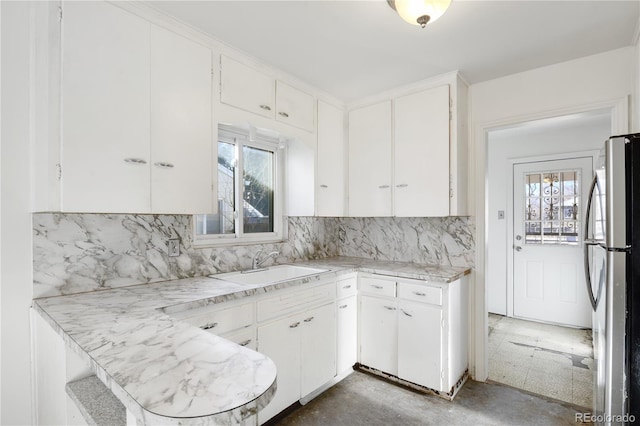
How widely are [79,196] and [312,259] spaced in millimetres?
2127

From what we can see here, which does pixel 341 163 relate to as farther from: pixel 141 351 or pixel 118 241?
pixel 141 351

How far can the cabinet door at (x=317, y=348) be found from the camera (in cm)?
222

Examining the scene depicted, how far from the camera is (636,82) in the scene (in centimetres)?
195

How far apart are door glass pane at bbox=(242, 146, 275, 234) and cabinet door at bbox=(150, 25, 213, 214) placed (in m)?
0.76

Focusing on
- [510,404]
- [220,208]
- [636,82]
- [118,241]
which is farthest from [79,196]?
[636,82]

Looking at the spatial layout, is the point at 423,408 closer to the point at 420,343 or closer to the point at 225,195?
the point at 420,343

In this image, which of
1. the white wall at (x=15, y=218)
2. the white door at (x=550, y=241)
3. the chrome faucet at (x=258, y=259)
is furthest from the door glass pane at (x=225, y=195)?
the white door at (x=550, y=241)

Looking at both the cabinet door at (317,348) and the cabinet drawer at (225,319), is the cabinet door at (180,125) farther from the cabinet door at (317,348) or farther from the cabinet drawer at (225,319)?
the cabinet door at (317,348)

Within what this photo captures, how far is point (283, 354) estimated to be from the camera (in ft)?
6.73

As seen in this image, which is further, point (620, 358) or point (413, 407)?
point (413, 407)

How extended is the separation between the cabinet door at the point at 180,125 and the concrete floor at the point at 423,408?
1572mm

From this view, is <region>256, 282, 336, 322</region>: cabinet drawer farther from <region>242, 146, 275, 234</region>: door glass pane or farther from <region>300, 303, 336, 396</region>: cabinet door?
<region>242, 146, 275, 234</region>: door glass pane

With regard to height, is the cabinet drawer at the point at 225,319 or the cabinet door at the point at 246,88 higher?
the cabinet door at the point at 246,88

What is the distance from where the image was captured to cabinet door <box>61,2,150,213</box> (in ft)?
4.73
